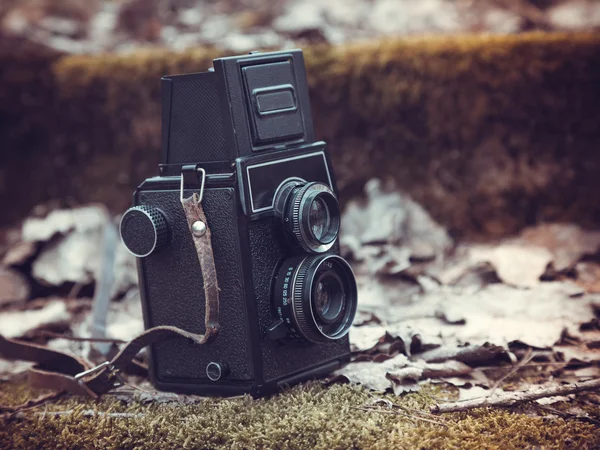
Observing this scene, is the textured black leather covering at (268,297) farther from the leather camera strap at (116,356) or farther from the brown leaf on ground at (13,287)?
the brown leaf on ground at (13,287)

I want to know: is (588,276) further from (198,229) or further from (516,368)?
Answer: (198,229)

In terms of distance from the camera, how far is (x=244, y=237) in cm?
151

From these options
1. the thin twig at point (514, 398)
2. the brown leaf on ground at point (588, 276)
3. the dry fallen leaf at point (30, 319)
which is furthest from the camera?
A: the dry fallen leaf at point (30, 319)

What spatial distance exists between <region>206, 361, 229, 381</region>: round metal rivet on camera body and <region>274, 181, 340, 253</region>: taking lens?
0.28m

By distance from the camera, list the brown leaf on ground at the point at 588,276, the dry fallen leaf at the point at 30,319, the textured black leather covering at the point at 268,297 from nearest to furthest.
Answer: the textured black leather covering at the point at 268,297 < the brown leaf on ground at the point at 588,276 < the dry fallen leaf at the point at 30,319

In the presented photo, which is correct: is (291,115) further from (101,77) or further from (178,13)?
(178,13)

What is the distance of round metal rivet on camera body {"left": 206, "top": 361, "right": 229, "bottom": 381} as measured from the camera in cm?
156

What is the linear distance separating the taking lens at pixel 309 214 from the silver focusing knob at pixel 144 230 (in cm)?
23

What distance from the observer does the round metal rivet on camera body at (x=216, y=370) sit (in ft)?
5.11

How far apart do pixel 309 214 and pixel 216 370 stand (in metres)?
0.35

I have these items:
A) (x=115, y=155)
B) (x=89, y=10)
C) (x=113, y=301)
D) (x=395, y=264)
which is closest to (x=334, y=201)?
(x=395, y=264)

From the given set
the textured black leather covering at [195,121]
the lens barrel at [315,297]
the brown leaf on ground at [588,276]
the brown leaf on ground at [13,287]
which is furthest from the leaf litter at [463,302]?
the brown leaf on ground at [13,287]

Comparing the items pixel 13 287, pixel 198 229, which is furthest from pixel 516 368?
pixel 13 287

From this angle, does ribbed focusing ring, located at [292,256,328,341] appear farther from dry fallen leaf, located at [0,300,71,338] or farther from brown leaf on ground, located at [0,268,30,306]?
brown leaf on ground, located at [0,268,30,306]
